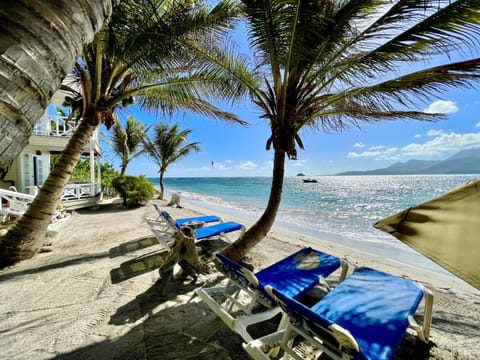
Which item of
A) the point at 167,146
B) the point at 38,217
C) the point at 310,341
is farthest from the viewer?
the point at 167,146

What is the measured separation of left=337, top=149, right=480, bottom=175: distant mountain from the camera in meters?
96.7

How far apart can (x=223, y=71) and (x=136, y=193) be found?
29.9 feet

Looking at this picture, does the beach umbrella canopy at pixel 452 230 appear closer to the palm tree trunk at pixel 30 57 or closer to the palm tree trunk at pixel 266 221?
the palm tree trunk at pixel 30 57

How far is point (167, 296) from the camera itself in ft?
9.95

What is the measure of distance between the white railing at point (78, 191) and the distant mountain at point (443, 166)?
5168 inches

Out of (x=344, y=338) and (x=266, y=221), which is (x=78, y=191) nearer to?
(x=266, y=221)

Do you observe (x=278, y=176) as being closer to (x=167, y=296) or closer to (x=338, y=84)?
(x=338, y=84)

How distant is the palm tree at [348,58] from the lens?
259cm

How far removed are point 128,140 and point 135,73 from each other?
1493 cm

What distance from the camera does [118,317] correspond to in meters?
2.54

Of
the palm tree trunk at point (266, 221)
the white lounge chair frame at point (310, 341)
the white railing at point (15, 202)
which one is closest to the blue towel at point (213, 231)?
the palm tree trunk at point (266, 221)

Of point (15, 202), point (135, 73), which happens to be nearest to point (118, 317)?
point (135, 73)

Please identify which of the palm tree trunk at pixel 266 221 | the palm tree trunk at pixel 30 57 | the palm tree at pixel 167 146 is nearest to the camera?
the palm tree trunk at pixel 30 57

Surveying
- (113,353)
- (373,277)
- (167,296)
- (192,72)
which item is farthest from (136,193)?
(373,277)
